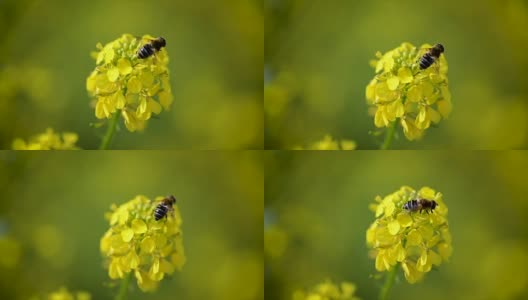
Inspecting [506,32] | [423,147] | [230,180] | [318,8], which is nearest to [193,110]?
[230,180]

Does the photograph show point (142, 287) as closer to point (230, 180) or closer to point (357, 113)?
point (230, 180)

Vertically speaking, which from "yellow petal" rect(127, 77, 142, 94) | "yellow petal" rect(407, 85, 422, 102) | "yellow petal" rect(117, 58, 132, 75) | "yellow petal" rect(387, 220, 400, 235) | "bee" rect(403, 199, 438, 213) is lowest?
"yellow petal" rect(387, 220, 400, 235)

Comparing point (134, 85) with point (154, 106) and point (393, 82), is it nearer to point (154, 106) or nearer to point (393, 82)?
point (154, 106)

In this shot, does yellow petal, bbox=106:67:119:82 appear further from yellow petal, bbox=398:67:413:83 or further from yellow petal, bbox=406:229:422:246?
yellow petal, bbox=406:229:422:246

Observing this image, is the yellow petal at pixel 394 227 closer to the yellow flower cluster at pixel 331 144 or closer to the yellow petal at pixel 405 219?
the yellow petal at pixel 405 219

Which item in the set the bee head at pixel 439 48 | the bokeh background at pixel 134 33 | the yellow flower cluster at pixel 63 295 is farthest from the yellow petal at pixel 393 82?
the yellow flower cluster at pixel 63 295

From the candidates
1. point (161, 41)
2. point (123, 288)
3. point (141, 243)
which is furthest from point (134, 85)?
point (123, 288)

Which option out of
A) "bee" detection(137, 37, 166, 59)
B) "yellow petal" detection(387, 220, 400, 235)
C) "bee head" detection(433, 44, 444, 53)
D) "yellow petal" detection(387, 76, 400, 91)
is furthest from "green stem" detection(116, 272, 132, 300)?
"bee head" detection(433, 44, 444, 53)

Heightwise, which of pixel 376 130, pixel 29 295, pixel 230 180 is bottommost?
pixel 29 295
